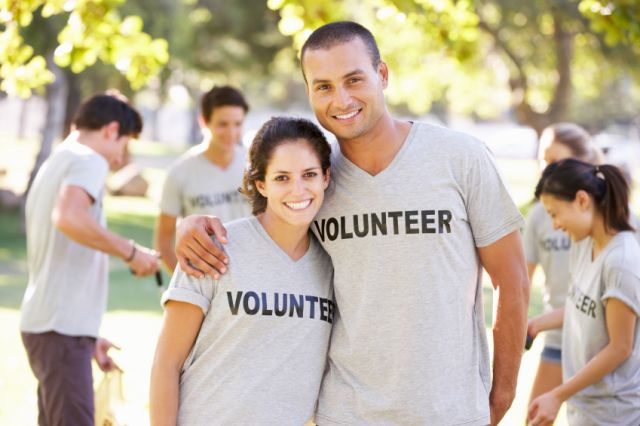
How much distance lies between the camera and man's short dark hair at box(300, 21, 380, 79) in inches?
133

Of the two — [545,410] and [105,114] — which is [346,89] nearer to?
[545,410]

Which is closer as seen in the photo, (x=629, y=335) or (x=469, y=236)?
(x=469, y=236)

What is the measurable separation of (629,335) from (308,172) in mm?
1749

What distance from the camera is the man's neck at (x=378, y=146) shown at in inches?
133

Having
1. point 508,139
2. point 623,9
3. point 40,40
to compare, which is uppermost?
point 508,139

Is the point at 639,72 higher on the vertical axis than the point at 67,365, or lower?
higher

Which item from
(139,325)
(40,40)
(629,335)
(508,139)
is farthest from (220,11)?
(508,139)

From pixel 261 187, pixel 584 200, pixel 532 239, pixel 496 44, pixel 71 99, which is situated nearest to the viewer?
pixel 261 187

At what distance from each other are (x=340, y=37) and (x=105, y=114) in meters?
2.43

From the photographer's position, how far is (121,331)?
436 inches

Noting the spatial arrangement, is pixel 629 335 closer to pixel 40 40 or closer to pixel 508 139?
pixel 40 40

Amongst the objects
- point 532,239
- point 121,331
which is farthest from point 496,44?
point 532,239

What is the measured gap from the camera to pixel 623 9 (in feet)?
18.6

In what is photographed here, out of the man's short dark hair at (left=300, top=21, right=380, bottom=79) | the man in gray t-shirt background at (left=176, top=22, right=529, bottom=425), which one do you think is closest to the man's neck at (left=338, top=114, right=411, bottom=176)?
the man in gray t-shirt background at (left=176, top=22, right=529, bottom=425)
